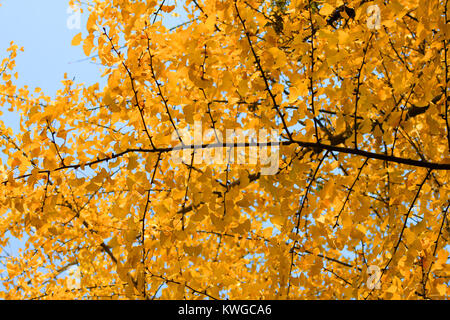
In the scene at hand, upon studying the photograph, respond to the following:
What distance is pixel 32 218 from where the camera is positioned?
166cm

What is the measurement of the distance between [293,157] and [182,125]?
3.59ft

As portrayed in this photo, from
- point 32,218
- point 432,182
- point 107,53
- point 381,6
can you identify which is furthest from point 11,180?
point 432,182

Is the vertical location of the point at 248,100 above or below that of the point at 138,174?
above

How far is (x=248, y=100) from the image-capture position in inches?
67.4

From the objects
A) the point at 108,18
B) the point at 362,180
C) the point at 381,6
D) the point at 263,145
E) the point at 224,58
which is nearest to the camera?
the point at 224,58

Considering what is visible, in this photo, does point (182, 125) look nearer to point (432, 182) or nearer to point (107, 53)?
point (107, 53)

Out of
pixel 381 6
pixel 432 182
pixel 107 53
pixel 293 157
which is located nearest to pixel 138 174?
pixel 107 53

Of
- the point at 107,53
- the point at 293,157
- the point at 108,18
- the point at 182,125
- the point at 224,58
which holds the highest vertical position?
the point at 108,18

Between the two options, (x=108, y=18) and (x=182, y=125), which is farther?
(x=182, y=125)

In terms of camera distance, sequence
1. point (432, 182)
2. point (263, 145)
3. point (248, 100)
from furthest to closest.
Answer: point (432, 182) → point (248, 100) → point (263, 145)

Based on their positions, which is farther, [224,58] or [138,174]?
[138,174]

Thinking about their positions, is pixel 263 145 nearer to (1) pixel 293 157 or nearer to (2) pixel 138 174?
(1) pixel 293 157

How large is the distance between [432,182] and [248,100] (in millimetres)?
2215

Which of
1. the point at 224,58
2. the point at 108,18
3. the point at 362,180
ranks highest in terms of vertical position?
the point at 108,18
